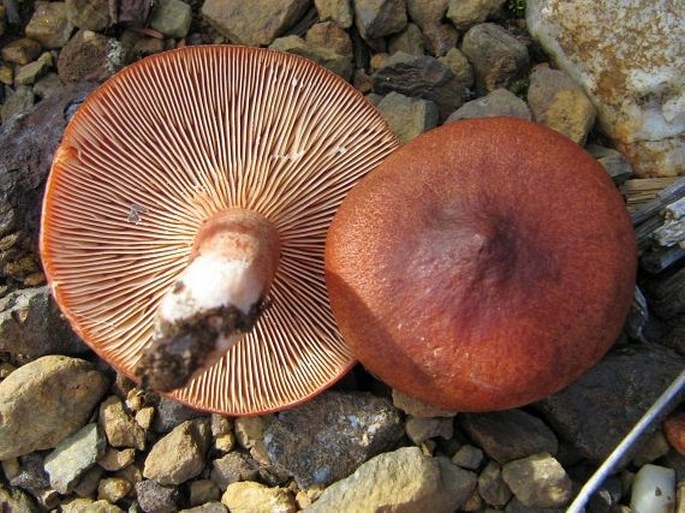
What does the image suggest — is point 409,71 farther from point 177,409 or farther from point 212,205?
point 177,409

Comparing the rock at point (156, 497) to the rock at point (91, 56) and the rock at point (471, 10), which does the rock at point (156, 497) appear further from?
the rock at point (471, 10)

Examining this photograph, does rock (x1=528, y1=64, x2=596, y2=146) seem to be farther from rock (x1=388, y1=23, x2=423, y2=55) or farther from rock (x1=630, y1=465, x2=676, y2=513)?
rock (x1=630, y1=465, x2=676, y2=513)

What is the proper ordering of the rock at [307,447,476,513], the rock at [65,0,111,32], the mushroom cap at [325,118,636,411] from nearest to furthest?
the mushroom cap at [325,118,636,411] < the rock at [307,447,476,513] < the rock at [65,0,111,32]

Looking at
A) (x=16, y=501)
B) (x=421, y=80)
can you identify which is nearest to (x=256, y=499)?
(x=16, y=501)

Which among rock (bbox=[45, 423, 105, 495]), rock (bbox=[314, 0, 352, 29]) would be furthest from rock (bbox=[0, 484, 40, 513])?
rock (bbox=[314, 0, 352, 29])

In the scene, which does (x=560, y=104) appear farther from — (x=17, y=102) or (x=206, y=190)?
(x=17, y=102)

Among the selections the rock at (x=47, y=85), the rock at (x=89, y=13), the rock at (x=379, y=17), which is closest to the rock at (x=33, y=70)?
the rock at (x=47, y=85)
